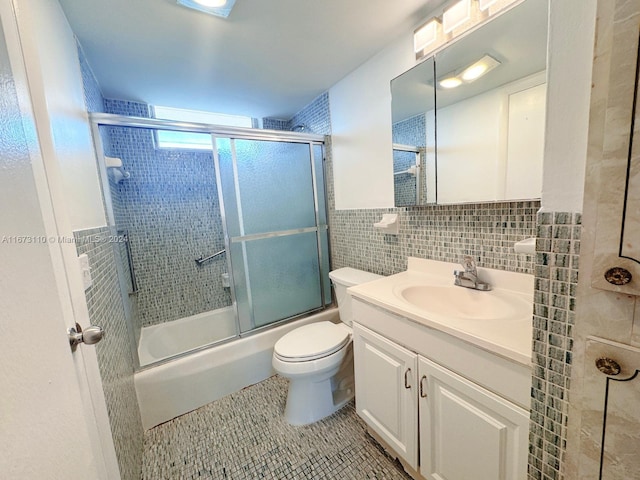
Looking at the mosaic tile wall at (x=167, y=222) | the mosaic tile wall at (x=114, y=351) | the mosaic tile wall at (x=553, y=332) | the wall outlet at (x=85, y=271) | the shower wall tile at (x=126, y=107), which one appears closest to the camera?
the mosaic tile wall at (x=553, y=332)

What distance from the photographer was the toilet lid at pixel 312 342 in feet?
4.78

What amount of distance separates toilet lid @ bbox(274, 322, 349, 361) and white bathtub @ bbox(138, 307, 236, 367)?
782 millimetres

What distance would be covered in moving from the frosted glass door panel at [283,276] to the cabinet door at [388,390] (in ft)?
3.04

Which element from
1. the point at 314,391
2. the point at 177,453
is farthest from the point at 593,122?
the point at 177,453

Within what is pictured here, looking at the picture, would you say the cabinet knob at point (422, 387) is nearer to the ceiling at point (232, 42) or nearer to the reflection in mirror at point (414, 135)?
the reflection in mirror at point (414, 135)

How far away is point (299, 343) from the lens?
1555 mm

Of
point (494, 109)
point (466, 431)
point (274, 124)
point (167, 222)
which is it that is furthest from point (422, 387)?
point (274, 124)

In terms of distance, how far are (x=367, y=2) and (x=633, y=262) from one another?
142 centimetres

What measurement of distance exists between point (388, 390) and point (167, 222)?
2241 millimetres

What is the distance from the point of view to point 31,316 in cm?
45

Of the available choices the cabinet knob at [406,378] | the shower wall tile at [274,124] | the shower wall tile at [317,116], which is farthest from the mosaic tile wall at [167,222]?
the cabinet knob at [406,378]

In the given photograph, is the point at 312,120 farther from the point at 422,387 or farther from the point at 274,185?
the point at 422,387

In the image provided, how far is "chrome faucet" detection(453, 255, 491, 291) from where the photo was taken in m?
1.19

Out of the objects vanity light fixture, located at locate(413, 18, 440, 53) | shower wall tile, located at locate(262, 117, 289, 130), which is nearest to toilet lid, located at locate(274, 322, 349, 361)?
vanity light fixture, located at locate(413, 18, 440, 53)
